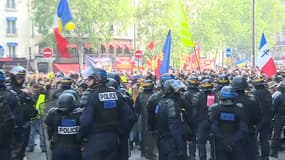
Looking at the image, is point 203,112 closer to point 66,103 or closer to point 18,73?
point 18,73

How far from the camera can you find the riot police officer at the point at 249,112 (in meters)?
9.56

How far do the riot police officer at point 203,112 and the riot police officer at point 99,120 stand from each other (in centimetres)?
396

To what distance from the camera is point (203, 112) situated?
11.3 meters

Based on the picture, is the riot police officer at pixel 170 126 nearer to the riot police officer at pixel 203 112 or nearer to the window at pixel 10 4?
the riot police officer at pixel 203 112

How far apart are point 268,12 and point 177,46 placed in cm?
2385

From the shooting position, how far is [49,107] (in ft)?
29.1

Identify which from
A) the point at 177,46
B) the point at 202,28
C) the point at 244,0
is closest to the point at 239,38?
the point at 244,0

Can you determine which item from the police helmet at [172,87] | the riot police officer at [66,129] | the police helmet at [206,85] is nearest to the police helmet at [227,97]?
the police helmet at [172,87]

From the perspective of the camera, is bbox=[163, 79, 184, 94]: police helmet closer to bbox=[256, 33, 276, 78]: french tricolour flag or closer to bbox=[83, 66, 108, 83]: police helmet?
bbox=[83, 66, 108, 83]: police helmet

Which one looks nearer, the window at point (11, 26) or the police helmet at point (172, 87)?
the police helmet at point (172, 87)

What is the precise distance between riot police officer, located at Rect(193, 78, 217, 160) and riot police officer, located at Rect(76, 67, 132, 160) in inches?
156

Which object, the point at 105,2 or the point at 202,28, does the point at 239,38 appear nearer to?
the point at 202,28

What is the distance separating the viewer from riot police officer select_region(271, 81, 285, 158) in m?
12.2

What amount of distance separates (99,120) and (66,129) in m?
0.60
